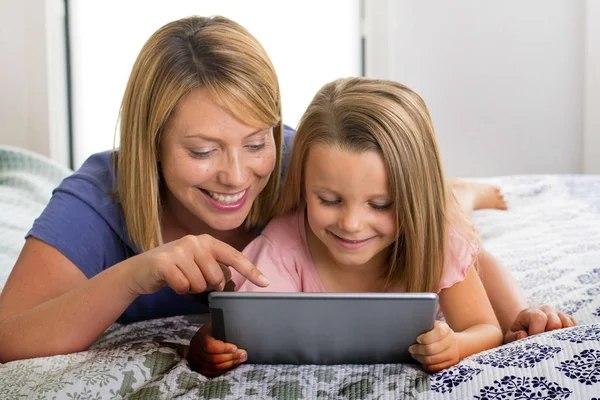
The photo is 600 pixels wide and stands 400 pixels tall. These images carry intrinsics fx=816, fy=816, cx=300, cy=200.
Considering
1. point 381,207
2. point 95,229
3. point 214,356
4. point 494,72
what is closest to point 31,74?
point 494,72

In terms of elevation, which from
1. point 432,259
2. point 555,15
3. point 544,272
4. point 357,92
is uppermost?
point 555,15

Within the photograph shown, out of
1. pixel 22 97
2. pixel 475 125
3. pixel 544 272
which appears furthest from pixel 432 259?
pixel 22 97

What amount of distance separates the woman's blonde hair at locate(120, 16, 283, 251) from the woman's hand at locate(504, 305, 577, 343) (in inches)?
22.3

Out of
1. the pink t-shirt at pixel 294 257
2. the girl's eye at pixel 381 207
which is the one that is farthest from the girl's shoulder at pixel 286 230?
the girl's eye at pixel 381 207

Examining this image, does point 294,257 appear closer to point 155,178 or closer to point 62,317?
point 155,178

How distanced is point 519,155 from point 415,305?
9.02ft

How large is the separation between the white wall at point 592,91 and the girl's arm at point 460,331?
89.9 inches

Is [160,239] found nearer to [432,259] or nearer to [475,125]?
[432,259]

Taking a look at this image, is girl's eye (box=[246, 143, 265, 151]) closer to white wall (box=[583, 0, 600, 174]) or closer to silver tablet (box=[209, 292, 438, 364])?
silver tablet (box=[209, 292, 438, 364])

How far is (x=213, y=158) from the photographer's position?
57.2 inches

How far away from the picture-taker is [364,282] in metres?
1.56

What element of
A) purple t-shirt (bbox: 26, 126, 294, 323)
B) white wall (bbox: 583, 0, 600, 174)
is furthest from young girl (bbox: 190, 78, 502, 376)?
white wall (bbox: 583, 0, 600, 174)

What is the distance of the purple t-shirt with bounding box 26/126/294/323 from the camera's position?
1.50m

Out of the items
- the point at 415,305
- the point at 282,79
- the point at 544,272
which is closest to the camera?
the point at 415,305
